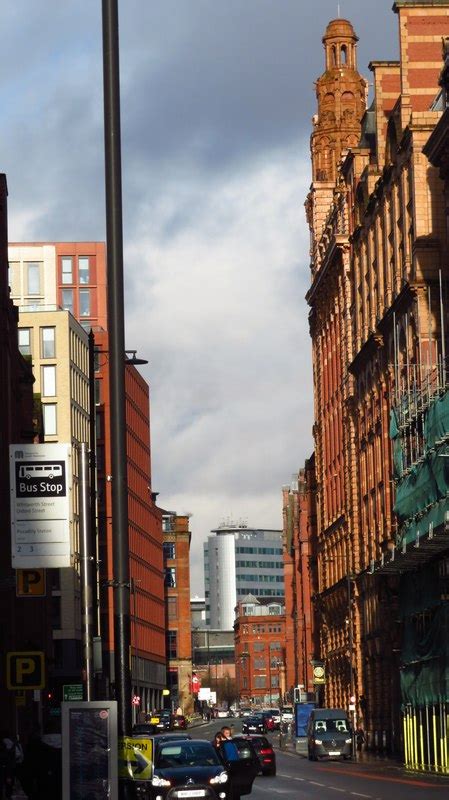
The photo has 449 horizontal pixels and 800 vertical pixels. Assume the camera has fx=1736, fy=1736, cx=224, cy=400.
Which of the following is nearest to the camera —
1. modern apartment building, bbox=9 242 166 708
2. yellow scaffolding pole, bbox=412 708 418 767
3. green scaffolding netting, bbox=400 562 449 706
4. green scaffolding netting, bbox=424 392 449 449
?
green scaffolding netting, bbox=424 392 449 449

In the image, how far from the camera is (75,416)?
13788cm

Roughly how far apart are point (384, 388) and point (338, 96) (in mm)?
46276

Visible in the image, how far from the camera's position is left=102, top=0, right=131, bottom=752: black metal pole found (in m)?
15.6

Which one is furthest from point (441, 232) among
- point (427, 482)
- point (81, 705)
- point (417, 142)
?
point (81, 705)

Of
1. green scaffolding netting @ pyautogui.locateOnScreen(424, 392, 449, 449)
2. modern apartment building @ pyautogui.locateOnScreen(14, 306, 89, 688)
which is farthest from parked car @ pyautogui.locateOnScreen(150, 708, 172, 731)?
green scaffolding netting @ pyautogui.locateOnScreen(424, 392, 449, 449)

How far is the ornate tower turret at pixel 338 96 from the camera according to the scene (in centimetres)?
12838

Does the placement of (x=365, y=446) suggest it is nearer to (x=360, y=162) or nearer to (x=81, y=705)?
(x=360, y=162)

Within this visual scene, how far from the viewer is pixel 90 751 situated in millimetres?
16609

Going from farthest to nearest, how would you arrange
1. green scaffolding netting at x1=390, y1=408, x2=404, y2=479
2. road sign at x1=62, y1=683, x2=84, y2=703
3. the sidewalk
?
green scaffolding netting at x1=390, y1=408, x2=404, y2=479 < the sidewalk < road sign at x1=62, y1=683, x2=84, y2=703

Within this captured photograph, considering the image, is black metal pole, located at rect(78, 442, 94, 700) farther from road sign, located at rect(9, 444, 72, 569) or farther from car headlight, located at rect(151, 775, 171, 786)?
car headlight, located at rect(151, 775, 171, 786)

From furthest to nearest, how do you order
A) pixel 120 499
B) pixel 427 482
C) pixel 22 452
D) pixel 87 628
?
pixel 427 482
pixel 87 628
pixel 22 452
pixel 120 499

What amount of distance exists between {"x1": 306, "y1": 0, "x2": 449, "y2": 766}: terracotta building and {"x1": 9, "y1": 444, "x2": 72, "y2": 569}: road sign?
4007cm

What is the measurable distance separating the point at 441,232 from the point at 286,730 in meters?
84.9

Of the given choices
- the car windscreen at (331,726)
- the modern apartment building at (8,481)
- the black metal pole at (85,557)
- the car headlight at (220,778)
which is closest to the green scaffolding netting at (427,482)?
the car windscreen at (331,726)
